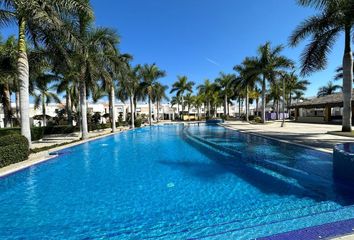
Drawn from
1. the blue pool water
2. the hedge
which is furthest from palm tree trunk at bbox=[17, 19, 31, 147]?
the blue pool water

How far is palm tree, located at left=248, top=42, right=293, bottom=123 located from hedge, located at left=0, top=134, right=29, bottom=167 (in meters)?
27.4

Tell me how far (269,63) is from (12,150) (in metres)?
29.1

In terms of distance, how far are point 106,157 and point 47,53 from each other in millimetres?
7542

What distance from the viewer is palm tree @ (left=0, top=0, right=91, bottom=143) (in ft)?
34.5

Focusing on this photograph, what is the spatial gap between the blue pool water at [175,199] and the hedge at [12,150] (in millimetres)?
853

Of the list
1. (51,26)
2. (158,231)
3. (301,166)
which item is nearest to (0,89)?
(51,26)

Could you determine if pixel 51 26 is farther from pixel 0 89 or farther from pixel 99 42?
pixel 0 89

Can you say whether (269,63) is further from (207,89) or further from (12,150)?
(12,150)

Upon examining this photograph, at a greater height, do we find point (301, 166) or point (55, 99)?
point (55, 99)

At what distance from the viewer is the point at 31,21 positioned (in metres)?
11.2

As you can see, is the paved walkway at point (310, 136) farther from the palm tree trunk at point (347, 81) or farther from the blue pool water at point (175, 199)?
the blue pool water at point (175, 199)

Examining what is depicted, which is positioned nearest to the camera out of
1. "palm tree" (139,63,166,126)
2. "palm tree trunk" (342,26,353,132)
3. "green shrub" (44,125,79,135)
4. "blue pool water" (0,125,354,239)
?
"blue pool water" (0,125,354,239)

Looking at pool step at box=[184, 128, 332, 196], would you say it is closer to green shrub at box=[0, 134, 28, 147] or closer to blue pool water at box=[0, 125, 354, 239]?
blue pool water at box=[0, 125, 354, 239]

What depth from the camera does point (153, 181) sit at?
7.48m
